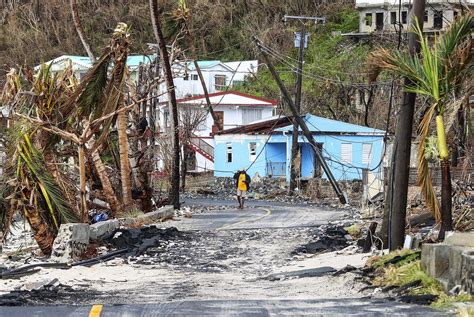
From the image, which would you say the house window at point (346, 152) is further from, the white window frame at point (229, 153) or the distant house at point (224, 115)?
the distant house at point (224, 115)

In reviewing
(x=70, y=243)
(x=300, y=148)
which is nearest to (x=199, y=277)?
(x=70, y=243)

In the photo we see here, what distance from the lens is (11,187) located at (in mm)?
19031

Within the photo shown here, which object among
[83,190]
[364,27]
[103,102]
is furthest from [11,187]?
[364,27]

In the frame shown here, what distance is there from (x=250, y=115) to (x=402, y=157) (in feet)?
172

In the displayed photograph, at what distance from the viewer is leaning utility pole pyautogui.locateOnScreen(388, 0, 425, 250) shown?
15.4m

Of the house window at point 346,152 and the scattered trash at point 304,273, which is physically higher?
the house window at point 346,152

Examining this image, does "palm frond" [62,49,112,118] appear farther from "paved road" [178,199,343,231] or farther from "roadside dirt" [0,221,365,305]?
"paved road" [178,199,343,231]

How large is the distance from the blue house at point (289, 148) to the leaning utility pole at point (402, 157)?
108 ft

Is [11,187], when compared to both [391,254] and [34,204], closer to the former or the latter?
[34,204]

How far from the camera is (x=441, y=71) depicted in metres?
14.1

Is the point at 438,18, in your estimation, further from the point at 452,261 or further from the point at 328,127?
the point at 452,261

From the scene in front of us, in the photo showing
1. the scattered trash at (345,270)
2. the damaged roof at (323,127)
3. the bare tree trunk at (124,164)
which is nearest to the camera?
the scattered trash at (345,270)

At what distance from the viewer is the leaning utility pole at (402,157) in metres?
15.4

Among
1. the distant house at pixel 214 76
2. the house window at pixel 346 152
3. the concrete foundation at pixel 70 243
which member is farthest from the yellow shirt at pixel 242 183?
the distant house at pixel 214 76
